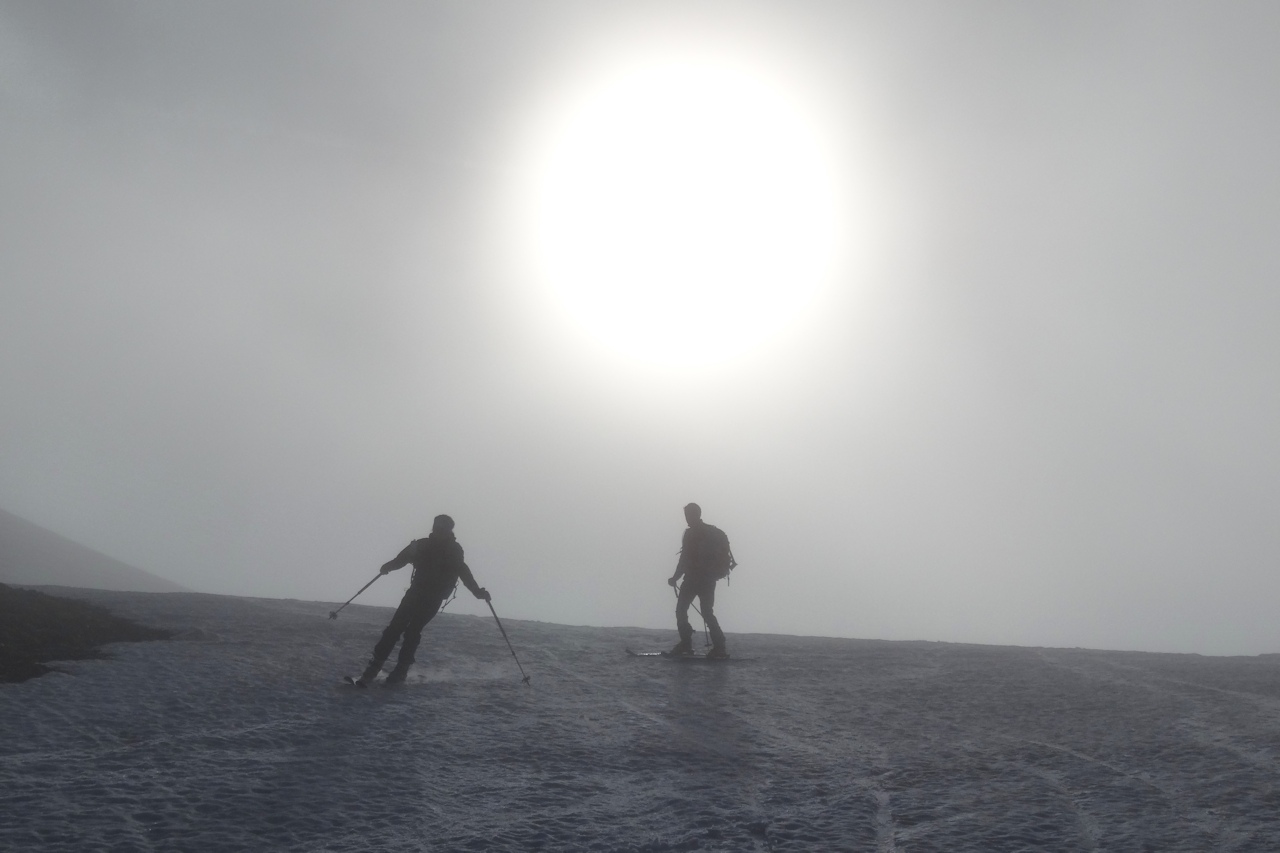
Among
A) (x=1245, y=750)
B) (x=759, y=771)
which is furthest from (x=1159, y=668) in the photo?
(x=759, y=771)

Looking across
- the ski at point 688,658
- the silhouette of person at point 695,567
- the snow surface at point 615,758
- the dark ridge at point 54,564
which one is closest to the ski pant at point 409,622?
the snow surface at point 615,758

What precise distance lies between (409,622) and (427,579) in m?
0.56

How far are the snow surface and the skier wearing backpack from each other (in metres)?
2.54

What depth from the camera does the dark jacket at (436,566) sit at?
11547mm

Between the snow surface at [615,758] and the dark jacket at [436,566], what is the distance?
3.83 feet

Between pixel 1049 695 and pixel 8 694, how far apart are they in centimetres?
1084

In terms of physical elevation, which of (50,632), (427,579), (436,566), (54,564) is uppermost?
(54,564)

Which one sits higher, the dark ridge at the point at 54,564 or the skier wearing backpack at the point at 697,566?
the dark ridge at the point at 54,564

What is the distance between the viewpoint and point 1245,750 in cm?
777

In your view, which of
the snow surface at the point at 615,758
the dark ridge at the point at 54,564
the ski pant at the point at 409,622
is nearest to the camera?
the snow surface at the point at 615,758

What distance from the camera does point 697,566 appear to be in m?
15.4

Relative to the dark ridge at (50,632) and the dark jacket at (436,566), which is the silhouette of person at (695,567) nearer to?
the dark jacket at (436,566)

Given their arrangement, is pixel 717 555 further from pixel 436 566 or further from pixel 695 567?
pixel 436 566

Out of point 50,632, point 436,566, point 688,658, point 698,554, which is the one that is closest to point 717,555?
point 698,554
